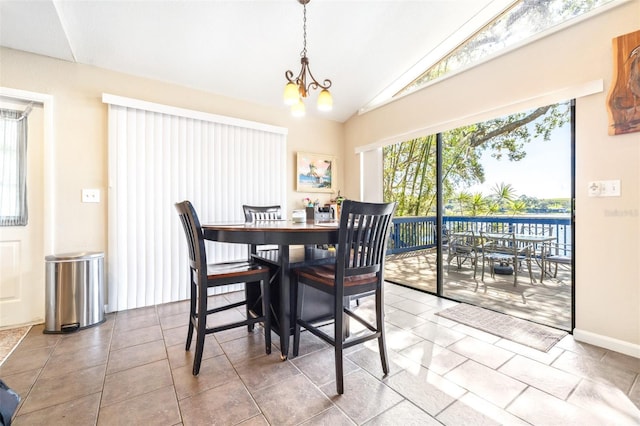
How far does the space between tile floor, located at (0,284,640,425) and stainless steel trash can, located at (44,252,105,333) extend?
134 millimetres

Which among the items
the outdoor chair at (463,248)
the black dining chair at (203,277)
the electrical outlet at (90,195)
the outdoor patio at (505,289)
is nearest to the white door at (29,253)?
the electrical outlet at (90,195)

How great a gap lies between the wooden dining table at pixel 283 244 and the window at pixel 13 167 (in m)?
1.98

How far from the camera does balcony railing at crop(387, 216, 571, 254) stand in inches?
111

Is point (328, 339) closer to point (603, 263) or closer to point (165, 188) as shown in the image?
point (603, 263)

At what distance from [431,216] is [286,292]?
96.8 inches

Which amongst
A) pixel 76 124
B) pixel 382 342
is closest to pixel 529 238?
pixel 382 342

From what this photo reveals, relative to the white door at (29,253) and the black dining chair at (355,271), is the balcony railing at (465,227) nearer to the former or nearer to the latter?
the black dining chair at (355,271)

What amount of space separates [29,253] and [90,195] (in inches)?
27.2

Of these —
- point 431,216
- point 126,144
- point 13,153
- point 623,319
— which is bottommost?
point 623,319

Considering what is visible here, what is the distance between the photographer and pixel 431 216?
3629 millimetres

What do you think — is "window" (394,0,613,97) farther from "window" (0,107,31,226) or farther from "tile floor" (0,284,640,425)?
"window" (0,107,31,226)

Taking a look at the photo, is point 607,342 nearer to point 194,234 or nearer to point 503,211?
point 503,211

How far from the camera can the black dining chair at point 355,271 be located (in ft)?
5.04

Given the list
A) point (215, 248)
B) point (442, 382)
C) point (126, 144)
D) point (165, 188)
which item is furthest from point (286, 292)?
point (126, 144)
